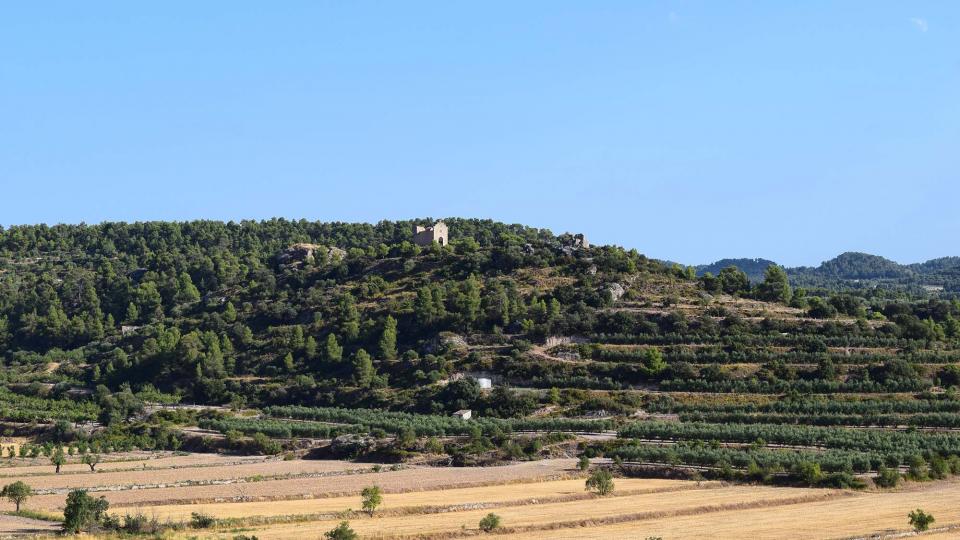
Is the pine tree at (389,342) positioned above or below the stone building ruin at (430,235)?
below

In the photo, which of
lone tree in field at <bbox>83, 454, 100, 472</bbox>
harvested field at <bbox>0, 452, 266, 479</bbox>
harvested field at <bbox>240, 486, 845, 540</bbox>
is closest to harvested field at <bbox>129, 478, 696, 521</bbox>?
harvested field at <bbox>240, 486, 845, 540</bbox>

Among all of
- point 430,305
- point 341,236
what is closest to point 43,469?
point 430,305

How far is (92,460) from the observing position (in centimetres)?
7019

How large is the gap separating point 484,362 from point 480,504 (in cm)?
4591

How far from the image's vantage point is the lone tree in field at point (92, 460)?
217 ft

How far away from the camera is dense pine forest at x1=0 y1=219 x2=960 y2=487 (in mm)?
71125

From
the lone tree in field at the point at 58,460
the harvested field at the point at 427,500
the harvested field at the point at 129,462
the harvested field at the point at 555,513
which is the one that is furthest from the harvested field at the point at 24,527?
the lone tree in field at the point at 58,460

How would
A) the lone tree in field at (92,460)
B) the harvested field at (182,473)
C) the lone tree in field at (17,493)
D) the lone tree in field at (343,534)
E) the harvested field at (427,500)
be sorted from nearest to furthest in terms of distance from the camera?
the lone tree in field at (343,534) → the harvested field at (427,500) → the lone tree in field at (17,493) → the harvested field at (182,473) → the lone tree in field at (92,460)

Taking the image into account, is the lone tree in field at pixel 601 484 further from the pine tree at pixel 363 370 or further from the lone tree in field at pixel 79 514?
the pine tree at pixel 363 370

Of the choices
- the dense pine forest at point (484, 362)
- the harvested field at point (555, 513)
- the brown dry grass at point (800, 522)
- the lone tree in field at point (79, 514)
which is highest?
the dense pine forest at point (484, 362)

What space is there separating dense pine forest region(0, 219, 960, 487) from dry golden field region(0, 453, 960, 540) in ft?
16.3

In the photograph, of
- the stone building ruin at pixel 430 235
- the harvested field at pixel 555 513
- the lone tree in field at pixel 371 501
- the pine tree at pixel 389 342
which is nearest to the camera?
the harvested field at pixel 555 513

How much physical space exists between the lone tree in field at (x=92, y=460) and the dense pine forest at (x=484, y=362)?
493 centimetres

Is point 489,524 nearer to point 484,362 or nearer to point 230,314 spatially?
point 484,362
